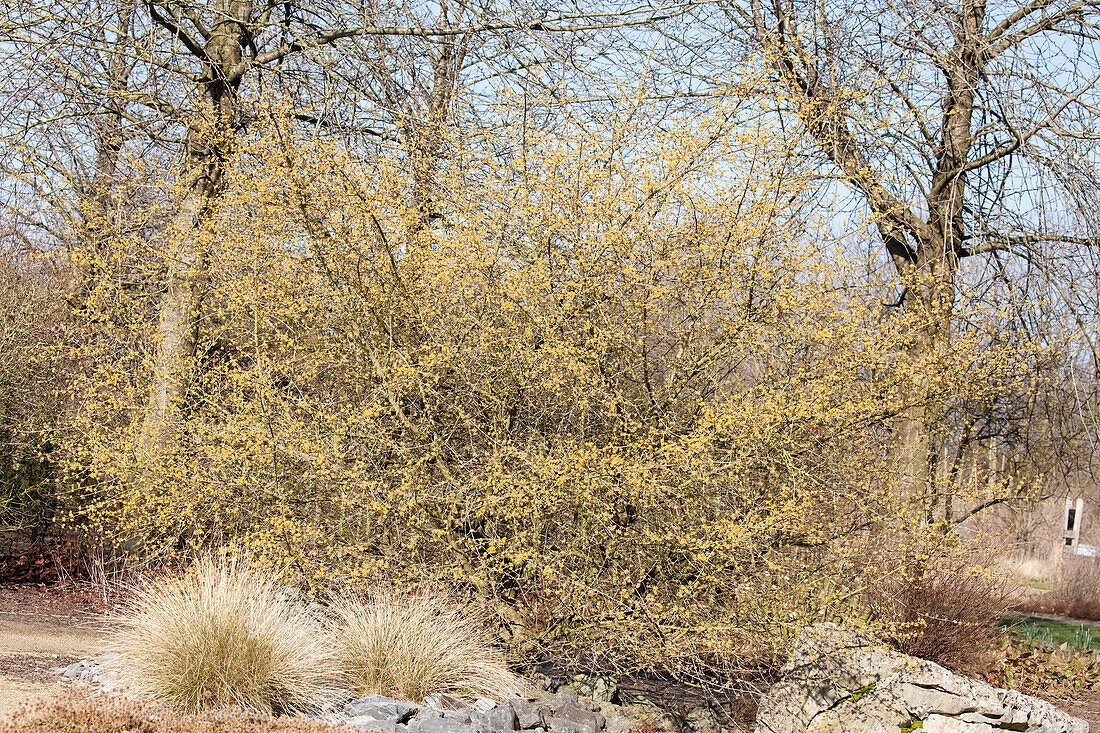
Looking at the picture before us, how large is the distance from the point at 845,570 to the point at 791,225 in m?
2.35

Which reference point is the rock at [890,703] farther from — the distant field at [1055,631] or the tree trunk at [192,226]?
the tree trunk at [192,226]

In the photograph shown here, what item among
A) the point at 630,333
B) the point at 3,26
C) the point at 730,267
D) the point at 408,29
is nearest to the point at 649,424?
the point at 630,333

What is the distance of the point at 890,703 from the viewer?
618cm

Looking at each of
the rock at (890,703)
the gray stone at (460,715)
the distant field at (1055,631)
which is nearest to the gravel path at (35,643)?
the gray stone at (460,715)

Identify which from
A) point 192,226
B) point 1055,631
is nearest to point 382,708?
point 192,226

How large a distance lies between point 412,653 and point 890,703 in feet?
10.7

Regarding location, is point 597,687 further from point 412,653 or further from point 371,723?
point 371,723

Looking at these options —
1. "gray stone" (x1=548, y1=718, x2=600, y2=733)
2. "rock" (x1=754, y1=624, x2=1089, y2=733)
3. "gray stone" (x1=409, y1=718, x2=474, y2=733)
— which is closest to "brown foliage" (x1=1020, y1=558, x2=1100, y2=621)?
"rock" (x1=754, y1=624, x2=1089, y2=733)

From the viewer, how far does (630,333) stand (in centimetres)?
576

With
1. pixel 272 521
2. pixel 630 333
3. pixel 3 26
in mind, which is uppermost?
pixel 3 26

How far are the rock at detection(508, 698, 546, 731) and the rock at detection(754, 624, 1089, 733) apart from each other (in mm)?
1671

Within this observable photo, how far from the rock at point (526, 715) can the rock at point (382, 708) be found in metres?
0.66

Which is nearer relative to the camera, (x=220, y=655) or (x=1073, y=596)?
(x=220, y=655)

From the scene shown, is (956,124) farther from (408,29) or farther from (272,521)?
(272,521)
